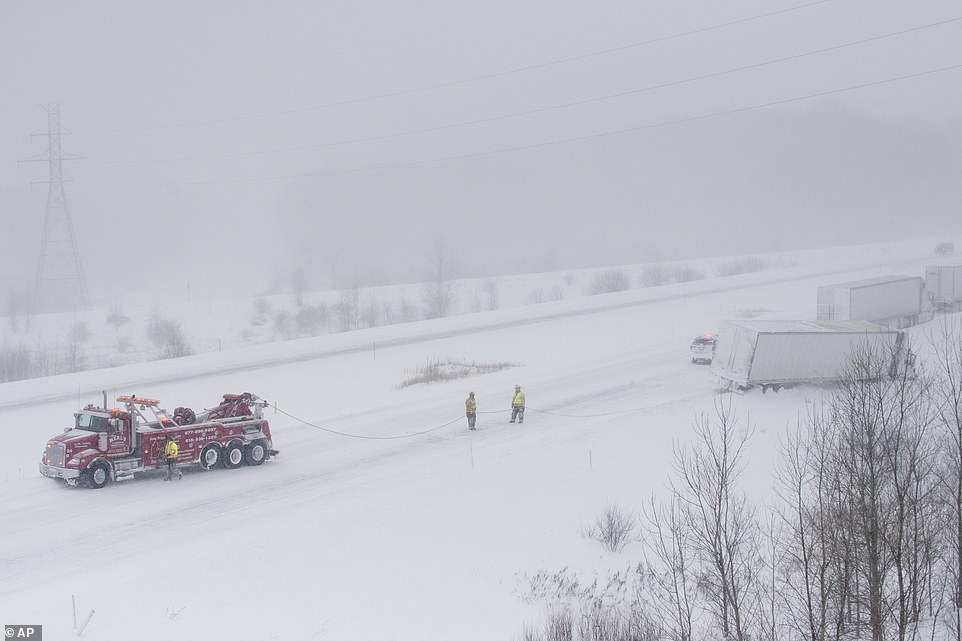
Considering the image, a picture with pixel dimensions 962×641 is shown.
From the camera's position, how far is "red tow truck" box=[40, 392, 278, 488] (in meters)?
22.5

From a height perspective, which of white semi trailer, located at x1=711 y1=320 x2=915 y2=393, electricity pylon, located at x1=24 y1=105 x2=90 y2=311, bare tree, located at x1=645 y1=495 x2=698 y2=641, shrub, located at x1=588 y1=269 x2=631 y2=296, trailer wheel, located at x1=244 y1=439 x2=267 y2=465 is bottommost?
bare tree, located at x1=645 y1=495 x2=698 y2=641

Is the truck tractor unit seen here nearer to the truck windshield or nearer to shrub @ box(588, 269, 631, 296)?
the truck windshield

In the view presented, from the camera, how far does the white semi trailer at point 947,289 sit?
5238cm

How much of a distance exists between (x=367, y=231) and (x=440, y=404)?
138963 mm

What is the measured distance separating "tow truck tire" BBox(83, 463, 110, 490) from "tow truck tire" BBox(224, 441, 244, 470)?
353 cm

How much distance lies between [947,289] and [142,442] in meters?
52.2

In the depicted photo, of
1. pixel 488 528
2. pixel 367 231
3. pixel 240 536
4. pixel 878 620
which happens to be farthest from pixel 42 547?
pixel 367 231

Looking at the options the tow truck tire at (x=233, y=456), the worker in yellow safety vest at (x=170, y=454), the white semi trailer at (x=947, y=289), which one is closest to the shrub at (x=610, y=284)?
the white semi trailer at (x=947, y=289)

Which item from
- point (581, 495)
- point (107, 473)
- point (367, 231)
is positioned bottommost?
point (581, 495)

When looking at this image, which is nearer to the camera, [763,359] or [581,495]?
[581,495]

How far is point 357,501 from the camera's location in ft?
71.5

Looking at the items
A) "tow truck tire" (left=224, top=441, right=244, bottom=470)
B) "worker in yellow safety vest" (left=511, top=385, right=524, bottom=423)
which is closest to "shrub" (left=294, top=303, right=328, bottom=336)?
"worker in yellow safety vest" (left=511, top=385, right=524, bottom=423)

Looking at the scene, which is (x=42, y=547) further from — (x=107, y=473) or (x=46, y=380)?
(x=46, y=380)

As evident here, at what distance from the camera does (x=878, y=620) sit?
11.8m
